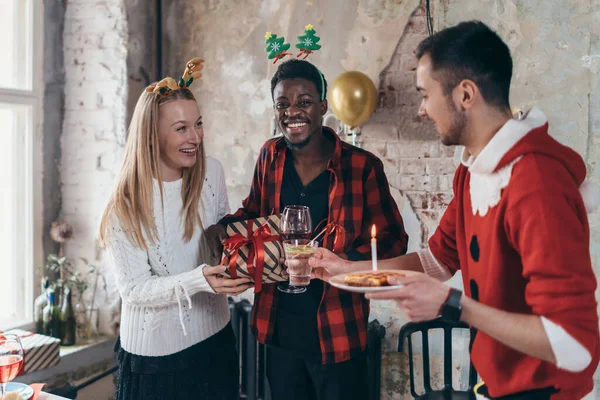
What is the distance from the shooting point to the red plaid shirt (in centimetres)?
214

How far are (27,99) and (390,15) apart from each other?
77.3 inches

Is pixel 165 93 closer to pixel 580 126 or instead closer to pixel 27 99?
pixel 27 99

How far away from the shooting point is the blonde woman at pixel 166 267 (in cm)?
194

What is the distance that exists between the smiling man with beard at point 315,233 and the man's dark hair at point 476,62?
86 centimetres

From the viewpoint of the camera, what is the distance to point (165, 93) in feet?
6.75

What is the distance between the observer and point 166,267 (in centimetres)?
202

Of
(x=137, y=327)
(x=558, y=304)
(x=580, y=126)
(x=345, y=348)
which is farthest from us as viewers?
(x=580, y=126)

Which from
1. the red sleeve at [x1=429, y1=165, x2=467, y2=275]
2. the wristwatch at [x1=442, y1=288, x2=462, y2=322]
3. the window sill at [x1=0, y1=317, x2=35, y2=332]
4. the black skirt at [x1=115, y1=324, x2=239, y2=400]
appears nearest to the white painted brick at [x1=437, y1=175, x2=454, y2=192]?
the red sleeve at [x1=429, y1=165, x2=467, y2=275]

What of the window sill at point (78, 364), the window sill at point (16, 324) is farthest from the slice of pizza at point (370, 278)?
the window sill at point (16, 324)

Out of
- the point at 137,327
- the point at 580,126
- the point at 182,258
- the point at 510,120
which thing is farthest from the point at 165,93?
the point at 580,126

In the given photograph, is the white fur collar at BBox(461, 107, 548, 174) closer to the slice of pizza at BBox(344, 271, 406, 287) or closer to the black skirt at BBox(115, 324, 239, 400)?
the slice of pizza at BBox(344, 271, 406, 287)

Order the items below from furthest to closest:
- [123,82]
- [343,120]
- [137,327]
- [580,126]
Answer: [123,82], [343,120], [580,126], [137,327]

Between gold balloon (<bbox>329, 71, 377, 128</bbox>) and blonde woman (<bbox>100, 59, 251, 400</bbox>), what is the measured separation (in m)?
0.92

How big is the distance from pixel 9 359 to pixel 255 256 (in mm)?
778
